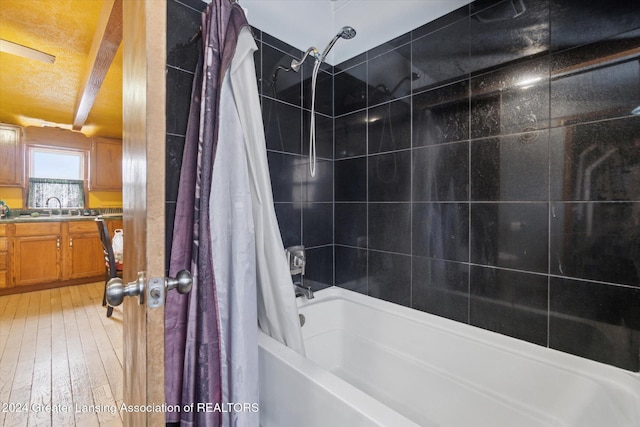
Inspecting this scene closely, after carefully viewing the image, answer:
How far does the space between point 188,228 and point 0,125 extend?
4598mm

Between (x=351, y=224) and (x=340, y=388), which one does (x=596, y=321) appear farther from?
(x=351, y=224)

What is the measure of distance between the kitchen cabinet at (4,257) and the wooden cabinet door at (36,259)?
61 millimetres

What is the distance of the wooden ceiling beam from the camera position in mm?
1511

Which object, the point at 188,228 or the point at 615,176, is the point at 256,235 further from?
the point at 615,176

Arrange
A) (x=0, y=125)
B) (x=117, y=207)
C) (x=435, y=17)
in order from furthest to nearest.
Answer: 1. (x=117, y=207)
2. (x=0, y=125)
3. (x=435, y=17)

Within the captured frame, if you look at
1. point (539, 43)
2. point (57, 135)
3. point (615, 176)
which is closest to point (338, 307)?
point (615, 176)

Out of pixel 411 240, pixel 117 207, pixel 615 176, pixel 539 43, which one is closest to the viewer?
pixel 615 176

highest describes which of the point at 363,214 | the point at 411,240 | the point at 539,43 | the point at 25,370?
the point at 539,43

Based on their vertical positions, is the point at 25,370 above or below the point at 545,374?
below

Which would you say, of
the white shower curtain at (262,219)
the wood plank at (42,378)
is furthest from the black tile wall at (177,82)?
the wood plank at (42,378)

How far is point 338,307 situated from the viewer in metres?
1.74

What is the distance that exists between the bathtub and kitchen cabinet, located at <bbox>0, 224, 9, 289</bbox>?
3762 millimetres

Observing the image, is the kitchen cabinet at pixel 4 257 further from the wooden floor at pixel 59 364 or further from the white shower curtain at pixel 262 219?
the white shower curtain at pixel 262 219

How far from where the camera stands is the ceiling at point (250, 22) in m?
1.51
